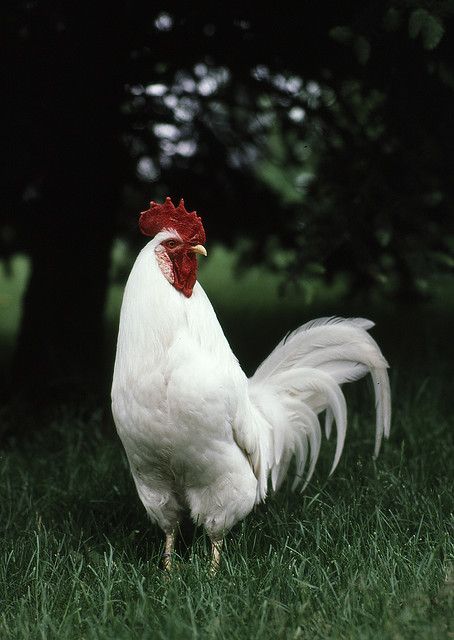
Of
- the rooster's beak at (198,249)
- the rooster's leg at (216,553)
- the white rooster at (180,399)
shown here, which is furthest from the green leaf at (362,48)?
the rooster's leg at (216,553)

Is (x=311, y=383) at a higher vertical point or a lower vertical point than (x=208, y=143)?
lower

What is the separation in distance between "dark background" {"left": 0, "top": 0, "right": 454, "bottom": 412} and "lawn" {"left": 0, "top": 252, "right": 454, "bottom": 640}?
0.97m

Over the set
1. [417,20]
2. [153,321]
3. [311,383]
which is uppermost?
[417,20]

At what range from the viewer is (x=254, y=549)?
411 cm

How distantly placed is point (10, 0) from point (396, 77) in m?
2.45

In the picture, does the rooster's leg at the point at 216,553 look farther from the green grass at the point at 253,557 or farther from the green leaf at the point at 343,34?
the green leaf at the point at 343,34

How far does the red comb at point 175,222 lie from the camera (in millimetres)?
3764

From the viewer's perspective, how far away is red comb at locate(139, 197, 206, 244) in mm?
3764

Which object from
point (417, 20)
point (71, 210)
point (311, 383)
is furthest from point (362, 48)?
point (71, 210)

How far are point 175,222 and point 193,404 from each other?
0.79 meters

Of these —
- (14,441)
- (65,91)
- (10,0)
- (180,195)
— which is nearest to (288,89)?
(180,195)

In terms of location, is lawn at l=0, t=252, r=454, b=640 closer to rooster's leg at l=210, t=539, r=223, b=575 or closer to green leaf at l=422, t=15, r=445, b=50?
rooster's leg at l=210, t=539, r=223, b=575

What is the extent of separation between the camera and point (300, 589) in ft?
11.5

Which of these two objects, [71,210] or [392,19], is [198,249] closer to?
[392,19]
